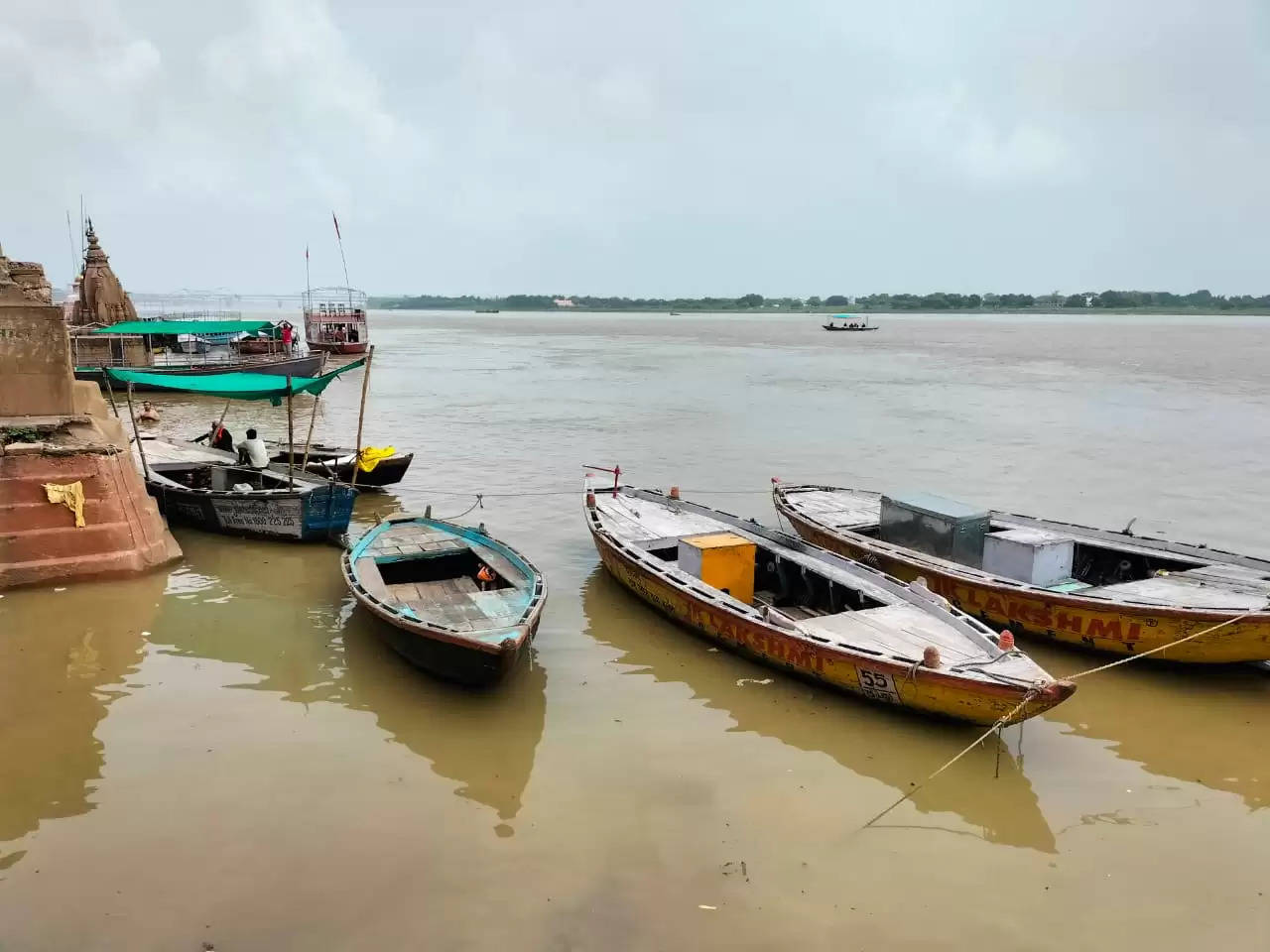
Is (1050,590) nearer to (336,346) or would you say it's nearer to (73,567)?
(73,567)

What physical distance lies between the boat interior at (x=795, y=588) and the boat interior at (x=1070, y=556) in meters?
2.03

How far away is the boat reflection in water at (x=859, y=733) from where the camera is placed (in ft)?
24.2

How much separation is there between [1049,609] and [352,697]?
8.38 meters

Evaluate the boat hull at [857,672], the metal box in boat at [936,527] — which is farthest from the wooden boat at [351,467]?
the metal box in boat at [936,527]

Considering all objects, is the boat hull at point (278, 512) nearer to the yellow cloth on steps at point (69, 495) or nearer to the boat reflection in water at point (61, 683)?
the boat reflection in water at point (61, 683)

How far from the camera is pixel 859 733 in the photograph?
8.56m

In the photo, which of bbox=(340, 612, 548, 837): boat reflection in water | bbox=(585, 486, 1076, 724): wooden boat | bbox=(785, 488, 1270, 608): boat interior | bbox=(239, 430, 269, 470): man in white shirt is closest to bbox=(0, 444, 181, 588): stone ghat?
bbox=(239, 430, 269, 470): man in white shirt

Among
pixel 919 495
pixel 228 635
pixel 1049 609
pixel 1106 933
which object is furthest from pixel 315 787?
pixel 919 495

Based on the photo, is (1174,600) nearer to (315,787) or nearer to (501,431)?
(315,787)

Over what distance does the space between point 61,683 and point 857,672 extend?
28.1 feet

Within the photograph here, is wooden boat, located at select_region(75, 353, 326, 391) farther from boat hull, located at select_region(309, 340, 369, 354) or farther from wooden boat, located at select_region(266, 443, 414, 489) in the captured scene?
wooden boat, located at select_region(266, 443, 414, 489)

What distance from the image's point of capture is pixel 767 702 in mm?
9250

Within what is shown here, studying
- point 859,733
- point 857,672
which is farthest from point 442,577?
point 859,733

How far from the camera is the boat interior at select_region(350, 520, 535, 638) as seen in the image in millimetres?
9430
